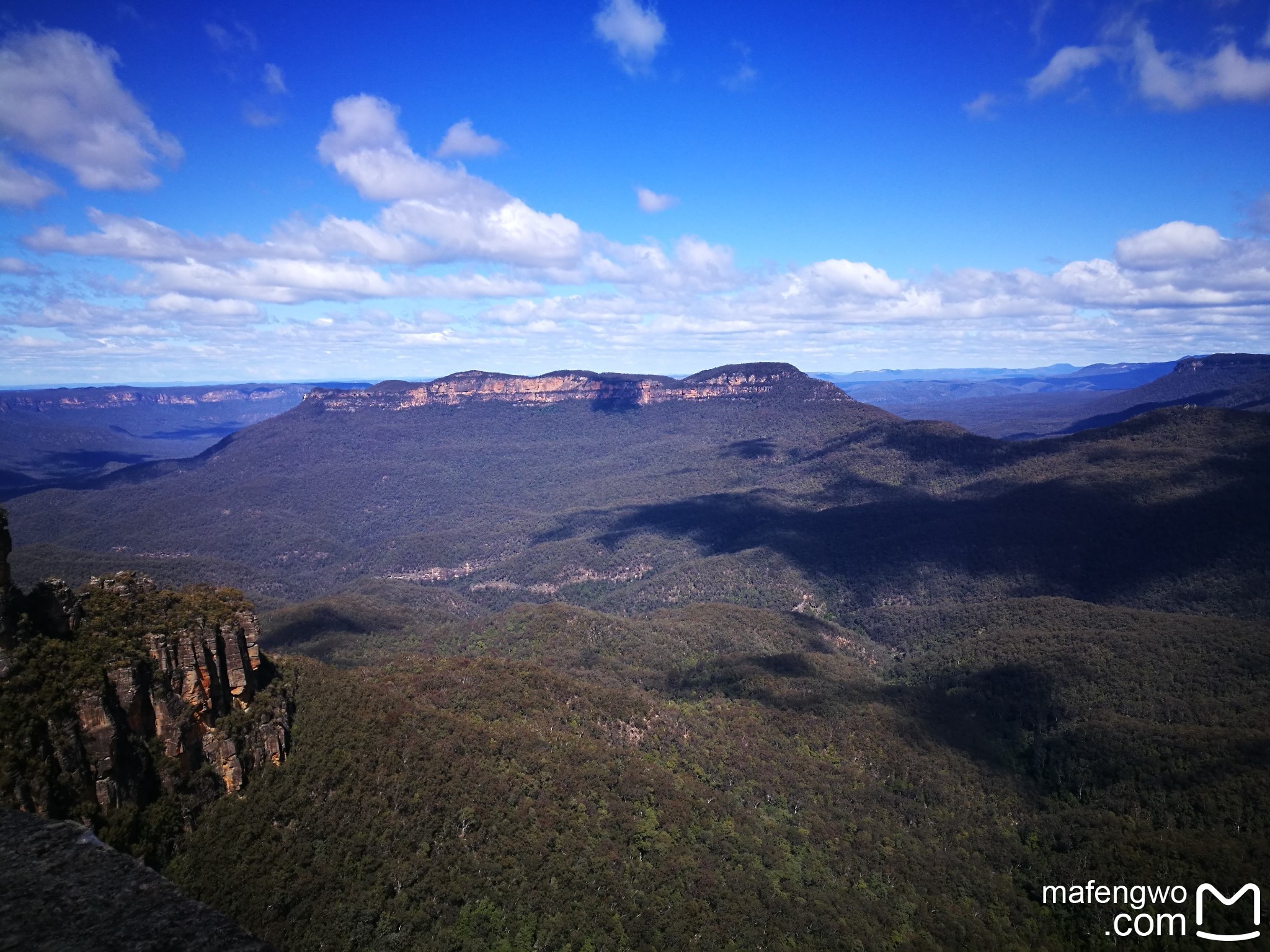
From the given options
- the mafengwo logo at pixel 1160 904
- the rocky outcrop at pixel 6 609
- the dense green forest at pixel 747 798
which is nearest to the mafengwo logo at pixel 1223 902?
the mafengwo logo at pixel 1160 904

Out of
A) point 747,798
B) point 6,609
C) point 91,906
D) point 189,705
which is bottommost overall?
point 747,798

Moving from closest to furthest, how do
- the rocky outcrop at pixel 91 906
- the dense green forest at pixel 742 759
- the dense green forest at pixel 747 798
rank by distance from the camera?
the rocky outcrop at pixel 91 906 → the dense green forest at pixel 742 759 → the dense green forest at pixel 747 798

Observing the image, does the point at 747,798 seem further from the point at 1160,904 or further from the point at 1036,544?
the point at 1036,544

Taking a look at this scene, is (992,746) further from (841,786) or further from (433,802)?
(433,802)

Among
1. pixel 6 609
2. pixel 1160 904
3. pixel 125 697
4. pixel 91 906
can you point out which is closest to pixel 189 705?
pixel 125 697

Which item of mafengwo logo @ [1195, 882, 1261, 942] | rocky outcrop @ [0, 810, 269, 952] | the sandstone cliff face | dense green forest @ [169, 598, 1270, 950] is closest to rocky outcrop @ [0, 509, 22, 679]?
the sandstone cliff face

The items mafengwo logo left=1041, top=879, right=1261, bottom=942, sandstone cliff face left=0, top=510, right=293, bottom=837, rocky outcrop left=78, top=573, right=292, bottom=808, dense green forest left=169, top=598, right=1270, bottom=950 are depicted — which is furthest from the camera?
mafengwo logo left=1041, top=879, right=1261, bottom=942

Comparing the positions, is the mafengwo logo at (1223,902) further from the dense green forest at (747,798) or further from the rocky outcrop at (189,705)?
the rocky outcrop at (189,705)

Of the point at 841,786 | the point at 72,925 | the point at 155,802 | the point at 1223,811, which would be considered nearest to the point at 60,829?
the point at 72,925

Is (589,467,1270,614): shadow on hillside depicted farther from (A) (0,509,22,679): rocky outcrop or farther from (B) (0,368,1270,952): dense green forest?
(A) (0,509,22,679): rocky outcrop
